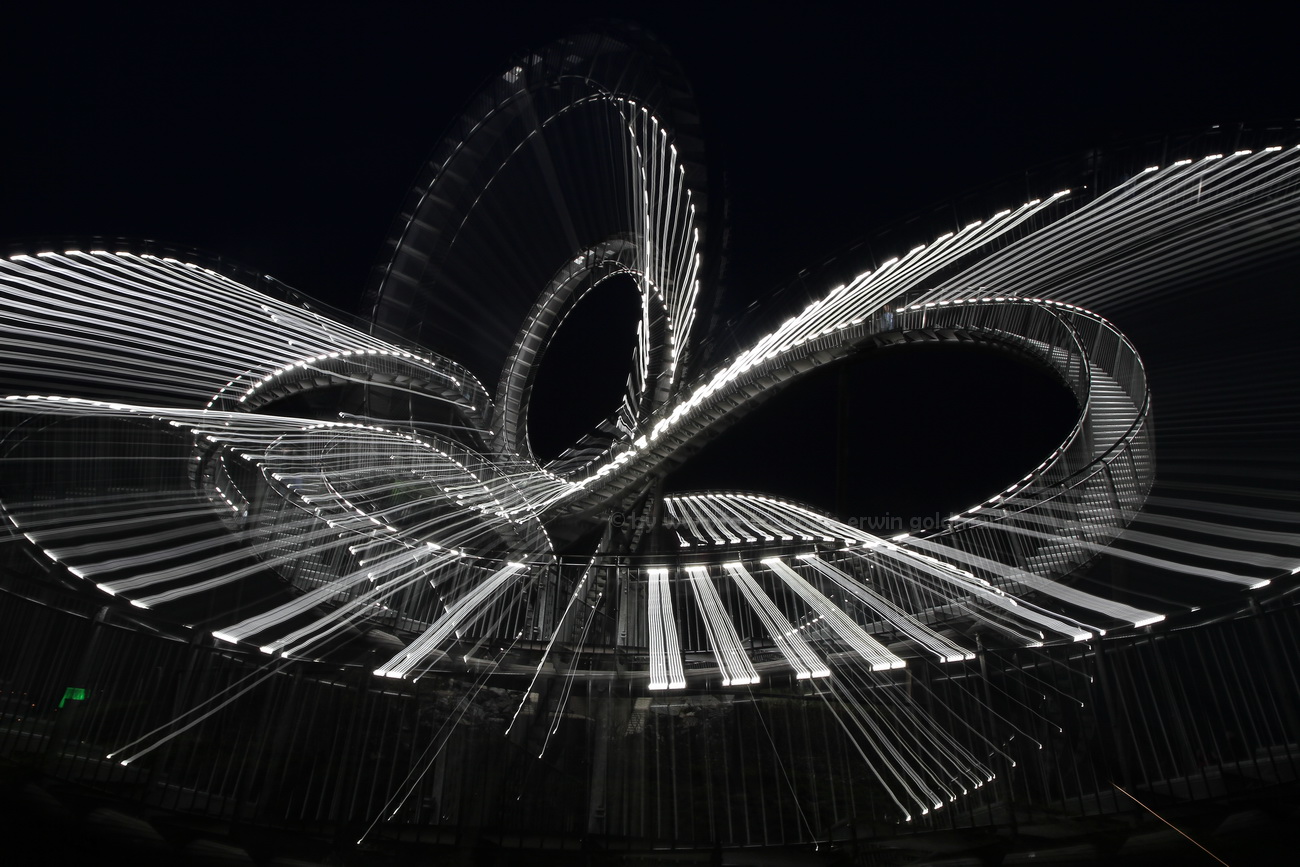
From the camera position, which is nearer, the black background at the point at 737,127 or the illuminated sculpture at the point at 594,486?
the illuminated sculpture at the point at 594,486

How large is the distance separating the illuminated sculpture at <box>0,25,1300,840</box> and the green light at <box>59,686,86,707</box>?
0.60ft

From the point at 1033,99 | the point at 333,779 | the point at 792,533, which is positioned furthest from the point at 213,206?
the point at 1033,99

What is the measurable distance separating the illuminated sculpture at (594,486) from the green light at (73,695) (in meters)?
0.18

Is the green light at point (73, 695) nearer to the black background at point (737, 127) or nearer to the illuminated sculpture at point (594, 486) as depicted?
the illuminated sculpture at point (594, 486)

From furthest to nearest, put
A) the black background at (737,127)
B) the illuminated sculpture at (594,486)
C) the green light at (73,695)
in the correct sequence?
the black background at (737,127) < the illuminated sculpture at (594,486) < the green light at (73,695)

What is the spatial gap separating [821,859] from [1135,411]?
5.33 meters

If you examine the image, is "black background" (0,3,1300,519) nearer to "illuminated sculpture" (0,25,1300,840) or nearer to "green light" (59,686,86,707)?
"illuminated sculpture" (0,25,1300,840)

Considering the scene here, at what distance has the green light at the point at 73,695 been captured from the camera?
383cm

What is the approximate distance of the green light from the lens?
12.6ft

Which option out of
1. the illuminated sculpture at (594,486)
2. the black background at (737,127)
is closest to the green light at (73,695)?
the illuminated sculpture at (594,486)

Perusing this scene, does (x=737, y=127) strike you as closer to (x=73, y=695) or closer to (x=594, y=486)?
(x=594, y=486)

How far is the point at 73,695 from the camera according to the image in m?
3.86

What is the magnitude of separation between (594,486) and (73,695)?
4219mm

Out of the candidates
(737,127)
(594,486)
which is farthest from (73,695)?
(737,127)
